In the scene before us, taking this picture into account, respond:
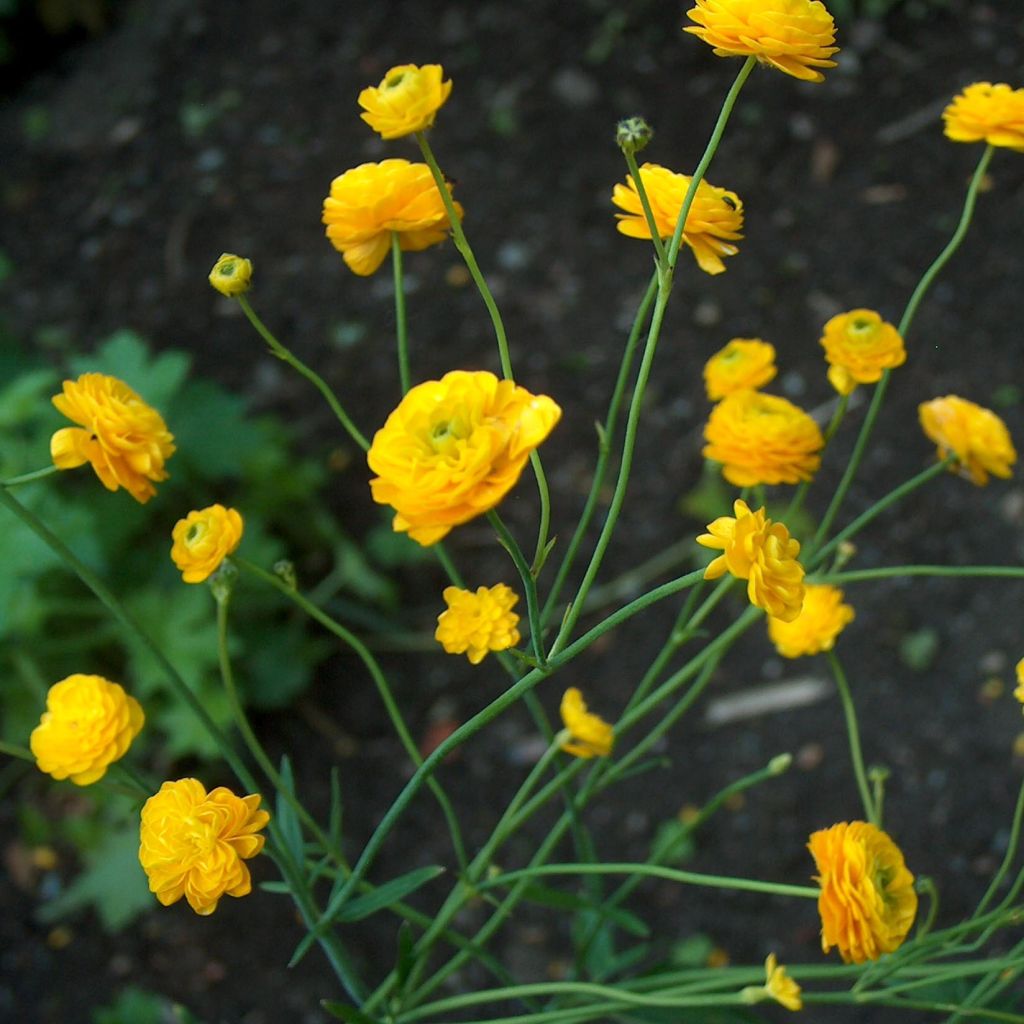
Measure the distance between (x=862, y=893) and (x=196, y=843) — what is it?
0.35m

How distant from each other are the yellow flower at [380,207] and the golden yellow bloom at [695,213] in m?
0.11

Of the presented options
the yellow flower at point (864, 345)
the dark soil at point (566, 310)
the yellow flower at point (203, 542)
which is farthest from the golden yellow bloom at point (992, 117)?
the dark soil at point (566, 310)

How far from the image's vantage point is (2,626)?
4.39 feet

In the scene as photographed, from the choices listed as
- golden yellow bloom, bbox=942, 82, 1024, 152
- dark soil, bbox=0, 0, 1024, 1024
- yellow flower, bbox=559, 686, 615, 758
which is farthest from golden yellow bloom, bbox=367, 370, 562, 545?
dark soil, bbox=0, 0, 1024, 1024

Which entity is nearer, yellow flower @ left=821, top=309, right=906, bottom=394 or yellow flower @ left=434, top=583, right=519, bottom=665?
yellow flower @ left=434, top=583, right=519, bottom=665

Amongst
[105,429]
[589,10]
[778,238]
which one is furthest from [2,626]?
[589,10]

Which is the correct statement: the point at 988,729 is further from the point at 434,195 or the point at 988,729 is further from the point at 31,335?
the point at 31,335

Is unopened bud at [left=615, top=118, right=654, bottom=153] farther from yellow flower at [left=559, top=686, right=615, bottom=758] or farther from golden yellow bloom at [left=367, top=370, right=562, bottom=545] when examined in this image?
yellow flower at [left=559, top=686, right=615, bottom=758]

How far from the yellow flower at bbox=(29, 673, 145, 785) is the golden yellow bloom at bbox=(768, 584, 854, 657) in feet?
1.52

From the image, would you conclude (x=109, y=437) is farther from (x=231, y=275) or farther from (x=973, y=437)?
(x=973, y=437)

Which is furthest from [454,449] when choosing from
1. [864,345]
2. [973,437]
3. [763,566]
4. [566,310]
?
[566,310]

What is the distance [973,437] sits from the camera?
879 mm

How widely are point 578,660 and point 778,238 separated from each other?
33.2 inches

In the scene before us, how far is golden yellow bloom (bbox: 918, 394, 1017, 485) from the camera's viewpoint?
88cm
